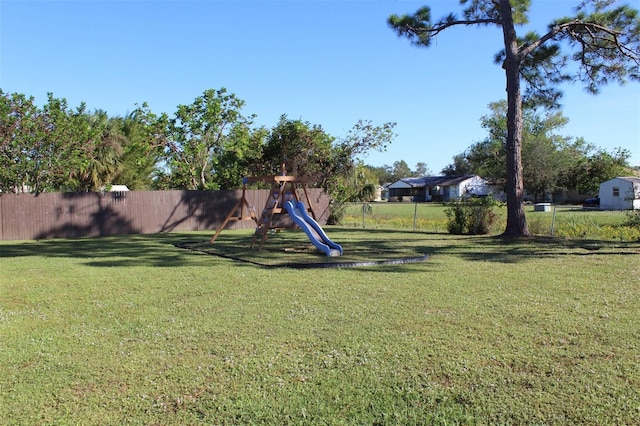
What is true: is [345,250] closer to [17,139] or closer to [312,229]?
[312,229]

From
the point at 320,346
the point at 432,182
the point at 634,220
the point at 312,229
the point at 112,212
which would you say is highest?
the point at 432,182

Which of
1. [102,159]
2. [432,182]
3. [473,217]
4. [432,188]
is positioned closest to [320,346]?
[473,217]

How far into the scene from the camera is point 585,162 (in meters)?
53.5

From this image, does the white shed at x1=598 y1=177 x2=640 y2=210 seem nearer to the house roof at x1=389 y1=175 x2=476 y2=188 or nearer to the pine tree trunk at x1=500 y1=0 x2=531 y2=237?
the pine tree trunk at x1=500 y1=0 x2=531 y2=237

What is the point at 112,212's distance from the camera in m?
18.1

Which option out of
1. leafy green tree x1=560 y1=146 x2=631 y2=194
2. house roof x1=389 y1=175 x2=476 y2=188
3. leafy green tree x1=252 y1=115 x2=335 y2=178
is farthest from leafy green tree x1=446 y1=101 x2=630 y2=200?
leafy green tree x1=252 y1=115 x2=335 y2=178

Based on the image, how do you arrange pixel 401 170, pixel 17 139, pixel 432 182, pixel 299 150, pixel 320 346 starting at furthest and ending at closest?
pixel 401 170 → pixel 432 182 → pixel 299 150 → pixel 17 139 → pixel 320 346

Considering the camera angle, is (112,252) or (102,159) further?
(102,159)

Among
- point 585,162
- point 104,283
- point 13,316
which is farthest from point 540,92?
point 585,162

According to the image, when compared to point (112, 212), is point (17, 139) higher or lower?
higher

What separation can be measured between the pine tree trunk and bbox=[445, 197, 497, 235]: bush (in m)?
1.56

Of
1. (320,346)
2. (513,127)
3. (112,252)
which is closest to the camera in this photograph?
(320,346)

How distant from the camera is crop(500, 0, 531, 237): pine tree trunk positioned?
14953 mm

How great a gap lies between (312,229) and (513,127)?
7.58 meters
